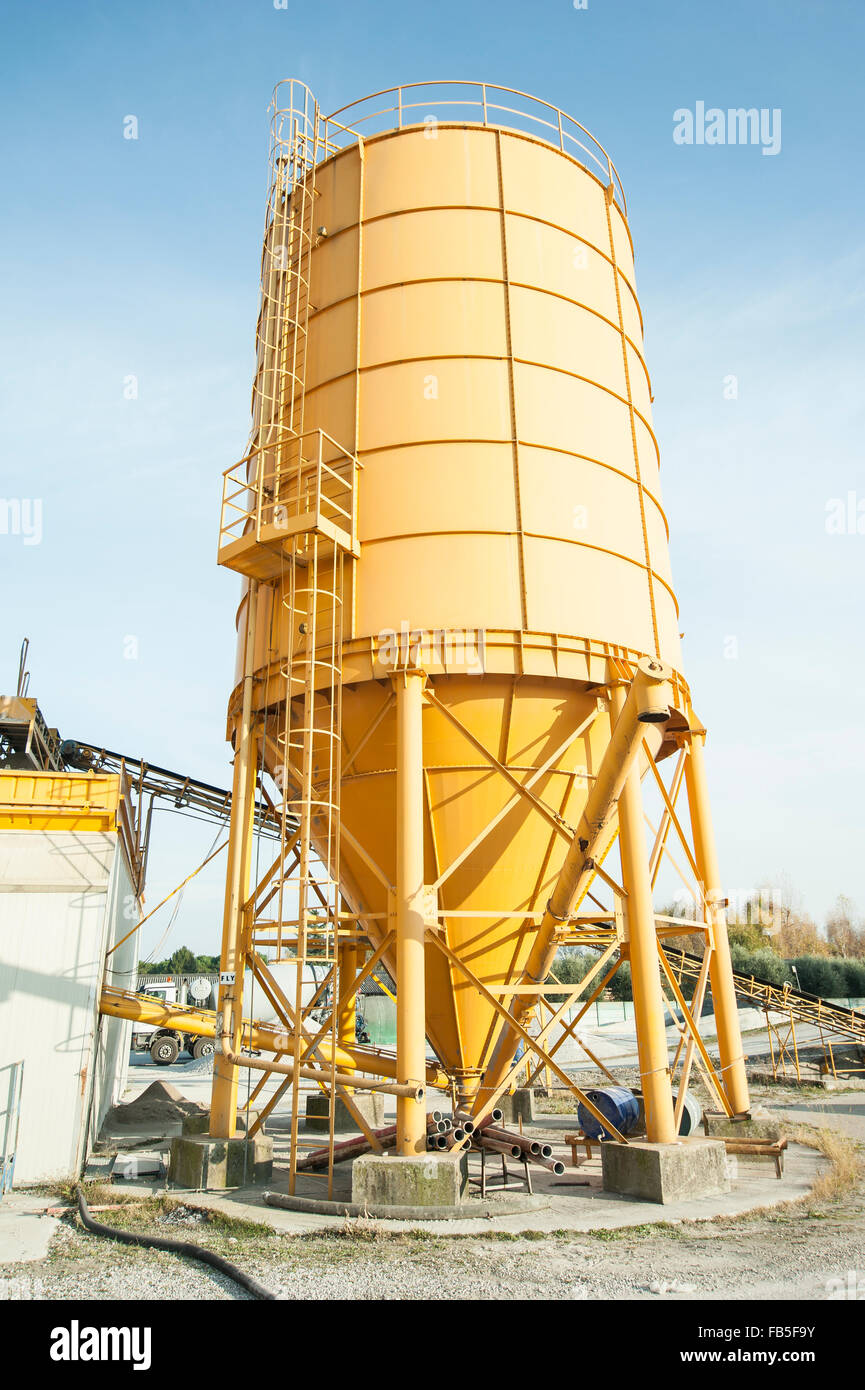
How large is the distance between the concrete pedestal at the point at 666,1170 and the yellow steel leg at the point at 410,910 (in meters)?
2.07

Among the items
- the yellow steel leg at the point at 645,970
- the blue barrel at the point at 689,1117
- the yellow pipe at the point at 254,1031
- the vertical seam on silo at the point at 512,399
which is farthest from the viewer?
the blue barrel at the point at 689,1117

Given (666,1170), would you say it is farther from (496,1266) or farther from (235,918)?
(235,918)

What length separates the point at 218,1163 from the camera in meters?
10.4

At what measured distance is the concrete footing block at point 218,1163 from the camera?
34.0ft

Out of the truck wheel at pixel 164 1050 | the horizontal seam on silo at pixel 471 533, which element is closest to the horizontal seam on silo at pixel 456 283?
the horizontal seam on silo at pixel 471 533

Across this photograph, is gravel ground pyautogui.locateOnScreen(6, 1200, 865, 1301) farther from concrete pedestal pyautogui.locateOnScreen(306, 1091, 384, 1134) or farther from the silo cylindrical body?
concrete pedestal pyautogui.locateOnScreen(306, 1091, 384, 1134)

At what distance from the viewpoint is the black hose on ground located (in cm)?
632

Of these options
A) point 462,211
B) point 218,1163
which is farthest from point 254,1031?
point 462,211

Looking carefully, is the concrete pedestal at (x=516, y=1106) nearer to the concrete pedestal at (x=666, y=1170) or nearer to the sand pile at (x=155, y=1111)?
the sand pile at (x=155, y=1111)

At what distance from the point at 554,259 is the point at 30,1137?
1348 centimetres

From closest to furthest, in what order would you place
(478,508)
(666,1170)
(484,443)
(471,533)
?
(666,1170)
(471,533)
(478,508)
(484,443)

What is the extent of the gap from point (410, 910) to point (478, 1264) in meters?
3.38

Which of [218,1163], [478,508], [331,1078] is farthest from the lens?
[478,508]

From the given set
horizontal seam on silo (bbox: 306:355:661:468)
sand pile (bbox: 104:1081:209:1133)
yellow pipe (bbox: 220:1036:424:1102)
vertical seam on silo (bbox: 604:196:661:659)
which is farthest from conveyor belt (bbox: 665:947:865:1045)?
horizontal seam on silo (bbox: 306:355:661:468)
